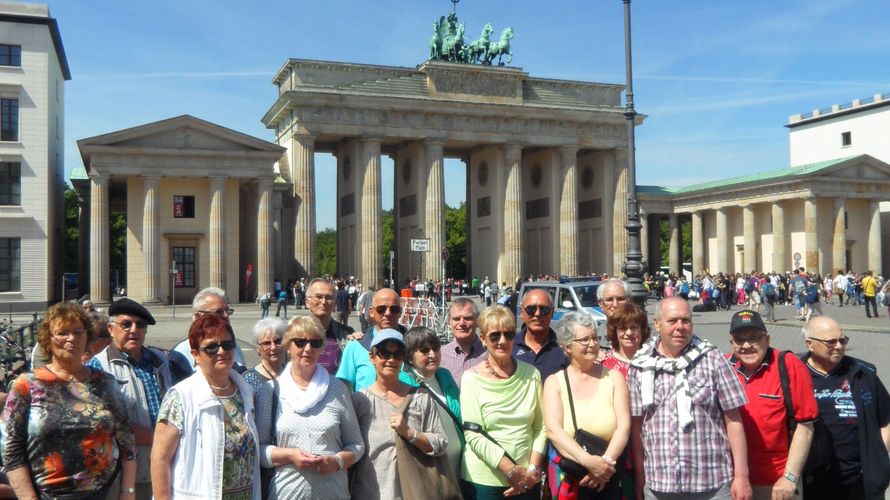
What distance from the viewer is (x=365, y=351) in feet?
20.4

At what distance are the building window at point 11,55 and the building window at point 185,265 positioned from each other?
39.3 ft

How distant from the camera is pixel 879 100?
7356cm

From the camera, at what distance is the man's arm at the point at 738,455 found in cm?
509

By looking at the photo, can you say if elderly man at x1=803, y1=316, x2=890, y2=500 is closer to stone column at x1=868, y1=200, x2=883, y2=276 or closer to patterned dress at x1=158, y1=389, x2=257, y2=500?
patterned dress at x1=158, y1=389, x2=257, y2=500

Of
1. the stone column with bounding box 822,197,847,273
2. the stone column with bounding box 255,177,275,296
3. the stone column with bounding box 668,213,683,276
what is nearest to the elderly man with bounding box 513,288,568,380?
the stone column with bounding box 255,177,275,296

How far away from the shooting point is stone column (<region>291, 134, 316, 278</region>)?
50.0 metres

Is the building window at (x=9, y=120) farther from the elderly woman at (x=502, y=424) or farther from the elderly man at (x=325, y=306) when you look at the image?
the elderly woman at (x=502, y=424)

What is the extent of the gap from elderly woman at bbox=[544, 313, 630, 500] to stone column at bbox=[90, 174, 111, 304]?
4078 centimetres

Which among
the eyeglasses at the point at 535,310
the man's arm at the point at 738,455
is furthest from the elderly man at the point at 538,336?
the man's arm at the point at 738,455

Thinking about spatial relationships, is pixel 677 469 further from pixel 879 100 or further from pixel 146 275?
pixel 879 100

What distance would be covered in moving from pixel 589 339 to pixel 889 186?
6136cm

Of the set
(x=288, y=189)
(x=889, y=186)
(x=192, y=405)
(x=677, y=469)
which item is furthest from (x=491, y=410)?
(x=889, y=186)

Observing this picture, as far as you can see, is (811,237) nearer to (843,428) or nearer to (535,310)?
(535,310)

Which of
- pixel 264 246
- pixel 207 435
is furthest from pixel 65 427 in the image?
pixel 264 246
